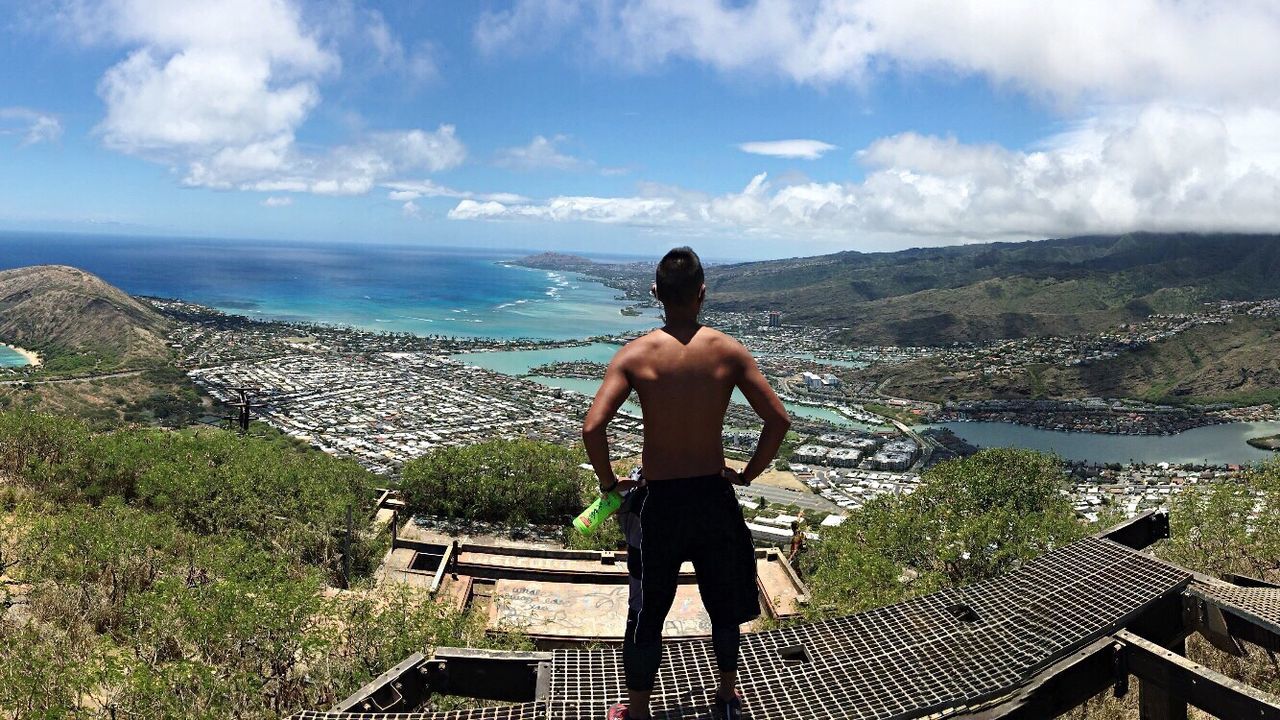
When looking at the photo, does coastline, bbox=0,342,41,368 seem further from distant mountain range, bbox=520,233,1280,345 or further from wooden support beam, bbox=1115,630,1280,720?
distant mountain range, bbox=520,233,1280,345

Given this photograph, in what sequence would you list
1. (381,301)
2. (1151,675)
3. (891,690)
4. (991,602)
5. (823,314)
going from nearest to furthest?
(891,690)
(1151,675)
(991,602)
(823,314)
(381,301)

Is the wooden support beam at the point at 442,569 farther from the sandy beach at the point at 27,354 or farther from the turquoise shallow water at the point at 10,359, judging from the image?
the sandy beach at the point at 27,354

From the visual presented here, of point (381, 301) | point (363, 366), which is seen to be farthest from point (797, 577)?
point (381, 301)

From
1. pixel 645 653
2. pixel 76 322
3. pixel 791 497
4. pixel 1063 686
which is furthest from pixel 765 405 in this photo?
pixel 76 322

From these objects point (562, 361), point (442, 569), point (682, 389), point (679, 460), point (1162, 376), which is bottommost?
point (562, 361)

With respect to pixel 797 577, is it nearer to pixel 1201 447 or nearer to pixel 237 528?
pixel 237 528

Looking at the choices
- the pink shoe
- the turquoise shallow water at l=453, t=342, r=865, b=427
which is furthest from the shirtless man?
the turquoise shallow water at l=453, t=342, r=865, b=427

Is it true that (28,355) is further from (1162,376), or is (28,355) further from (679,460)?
(1162,376)
